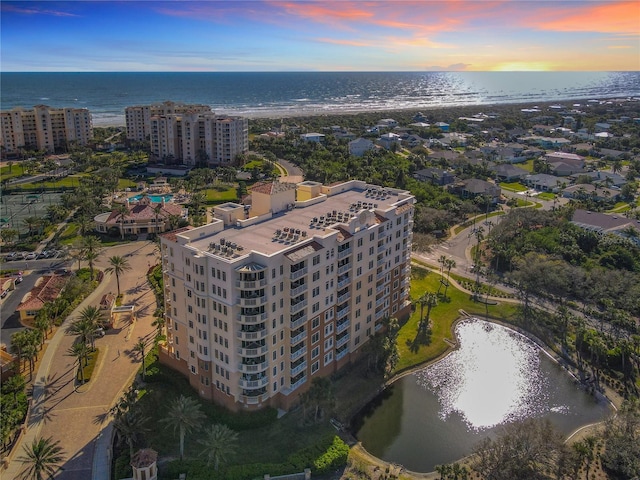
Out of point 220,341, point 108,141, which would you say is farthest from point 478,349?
point 108,141

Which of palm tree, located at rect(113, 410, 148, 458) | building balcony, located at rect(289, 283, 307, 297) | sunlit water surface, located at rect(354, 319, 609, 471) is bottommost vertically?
sunlit water surface, located at rect(354, 319, 609, 471)

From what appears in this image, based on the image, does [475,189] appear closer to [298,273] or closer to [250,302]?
[298,273]

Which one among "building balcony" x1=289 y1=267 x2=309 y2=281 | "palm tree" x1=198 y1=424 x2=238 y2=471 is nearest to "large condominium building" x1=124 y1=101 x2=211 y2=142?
"building balcony" x1=289 y1=267 x2=309 y2=281

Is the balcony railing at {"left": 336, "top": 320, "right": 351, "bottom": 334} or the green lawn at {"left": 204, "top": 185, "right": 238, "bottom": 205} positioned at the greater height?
the green lawn at {"left": 204, "top": 185, "right": 238, "bottom": 205}

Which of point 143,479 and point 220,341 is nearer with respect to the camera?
point 143,479

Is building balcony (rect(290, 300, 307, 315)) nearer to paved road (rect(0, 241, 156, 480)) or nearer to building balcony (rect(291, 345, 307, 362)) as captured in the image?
building balcony (rect(291, 345, 307, 362))

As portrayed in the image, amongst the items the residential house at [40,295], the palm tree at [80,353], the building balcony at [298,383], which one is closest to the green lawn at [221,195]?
the residential house at [40,295]

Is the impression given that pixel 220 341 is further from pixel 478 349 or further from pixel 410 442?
pixel 478 349
